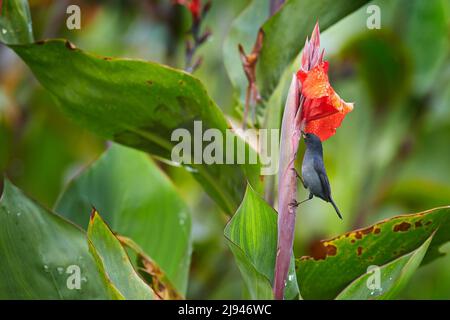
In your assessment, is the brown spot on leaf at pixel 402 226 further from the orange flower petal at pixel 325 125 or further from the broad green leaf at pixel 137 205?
the broad green leaf at pixel 137 205

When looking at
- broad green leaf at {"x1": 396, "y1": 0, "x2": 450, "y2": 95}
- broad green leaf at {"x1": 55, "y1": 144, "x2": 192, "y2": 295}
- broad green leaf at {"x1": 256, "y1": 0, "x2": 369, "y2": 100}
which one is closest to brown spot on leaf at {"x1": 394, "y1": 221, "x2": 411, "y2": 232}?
broad green leaf at {"x1": 256, "y1": 0, "x2": 369, "y2": 100}

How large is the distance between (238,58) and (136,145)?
7.0 inches

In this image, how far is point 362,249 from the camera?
2.99 feet

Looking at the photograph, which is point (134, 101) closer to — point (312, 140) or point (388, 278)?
point (312, 140)

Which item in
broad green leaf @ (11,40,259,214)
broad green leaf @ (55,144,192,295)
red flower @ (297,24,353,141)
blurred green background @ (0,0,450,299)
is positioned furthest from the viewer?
blurred green background @ (0,0,450,299)

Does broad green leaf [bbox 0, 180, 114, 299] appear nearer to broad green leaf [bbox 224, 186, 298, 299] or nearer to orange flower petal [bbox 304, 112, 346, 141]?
broad green leaf [bbox 224, 186, 298, 299]

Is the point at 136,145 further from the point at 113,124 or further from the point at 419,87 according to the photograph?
the point at 419,87

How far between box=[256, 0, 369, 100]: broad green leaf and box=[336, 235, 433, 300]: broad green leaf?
265 millimetres

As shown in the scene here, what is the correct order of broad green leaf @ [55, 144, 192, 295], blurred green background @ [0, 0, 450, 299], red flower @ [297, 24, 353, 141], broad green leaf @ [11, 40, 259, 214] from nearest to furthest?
red flower @ [297, 24, 353, 141]
broad green leaf @ [11, 40, 259, 214]
broad green leaf @ [55, 144, 192, 295]
blurred green background @ [0, 0, 450, 299]

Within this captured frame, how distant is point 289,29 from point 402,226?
0.86 ft

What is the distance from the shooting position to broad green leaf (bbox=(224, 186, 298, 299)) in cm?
80

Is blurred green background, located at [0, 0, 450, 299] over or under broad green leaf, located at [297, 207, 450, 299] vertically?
over

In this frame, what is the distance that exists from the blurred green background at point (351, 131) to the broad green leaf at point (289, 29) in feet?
2.73
